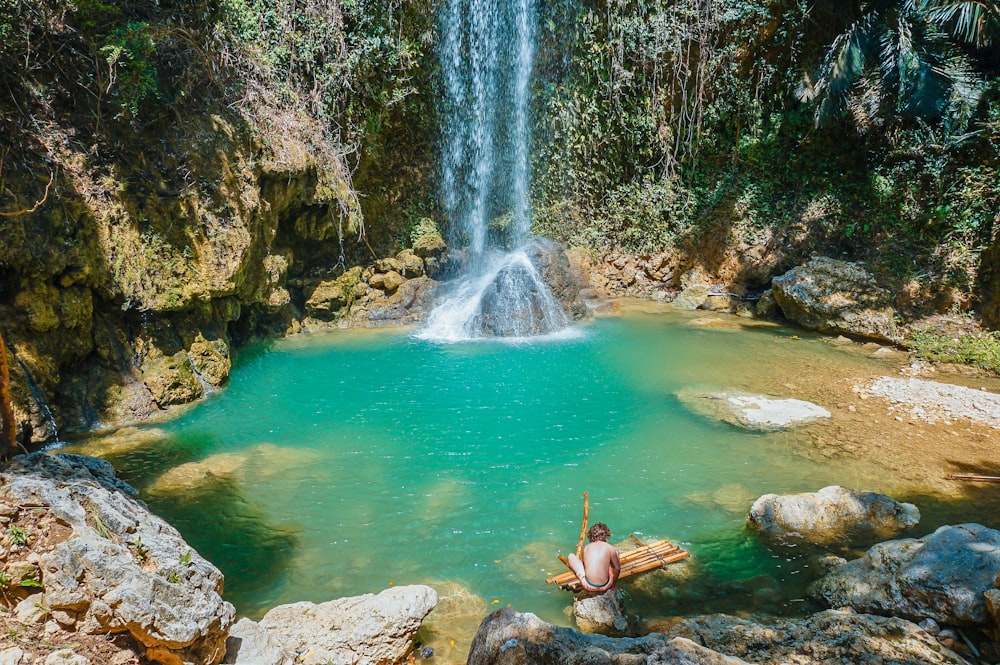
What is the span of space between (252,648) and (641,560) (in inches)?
133

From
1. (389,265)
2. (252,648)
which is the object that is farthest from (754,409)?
(389,265)

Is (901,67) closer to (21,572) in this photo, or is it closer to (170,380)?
(170,380)

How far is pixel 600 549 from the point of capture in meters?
4.82

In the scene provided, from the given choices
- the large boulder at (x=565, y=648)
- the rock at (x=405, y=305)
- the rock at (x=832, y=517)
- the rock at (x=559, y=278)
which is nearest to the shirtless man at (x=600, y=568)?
the large boulder at (x=565, y=648)

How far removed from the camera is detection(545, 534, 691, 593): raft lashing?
197 inches

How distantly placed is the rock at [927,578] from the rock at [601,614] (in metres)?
1.78

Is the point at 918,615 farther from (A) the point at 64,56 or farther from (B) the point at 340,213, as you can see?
(B) the point at 340,213

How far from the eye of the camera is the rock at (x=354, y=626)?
389cm

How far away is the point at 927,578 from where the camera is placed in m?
4.19

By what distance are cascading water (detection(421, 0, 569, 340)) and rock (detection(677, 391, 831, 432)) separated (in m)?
5.45

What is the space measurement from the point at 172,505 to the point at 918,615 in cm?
716

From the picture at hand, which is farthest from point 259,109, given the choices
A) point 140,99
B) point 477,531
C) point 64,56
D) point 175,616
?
point 175,616

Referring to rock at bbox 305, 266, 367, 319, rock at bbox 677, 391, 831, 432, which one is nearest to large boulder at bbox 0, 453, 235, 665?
rock at bbox 677, 391, 831, 432

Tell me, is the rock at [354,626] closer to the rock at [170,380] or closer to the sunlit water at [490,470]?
the sunlit water at [490,470]
